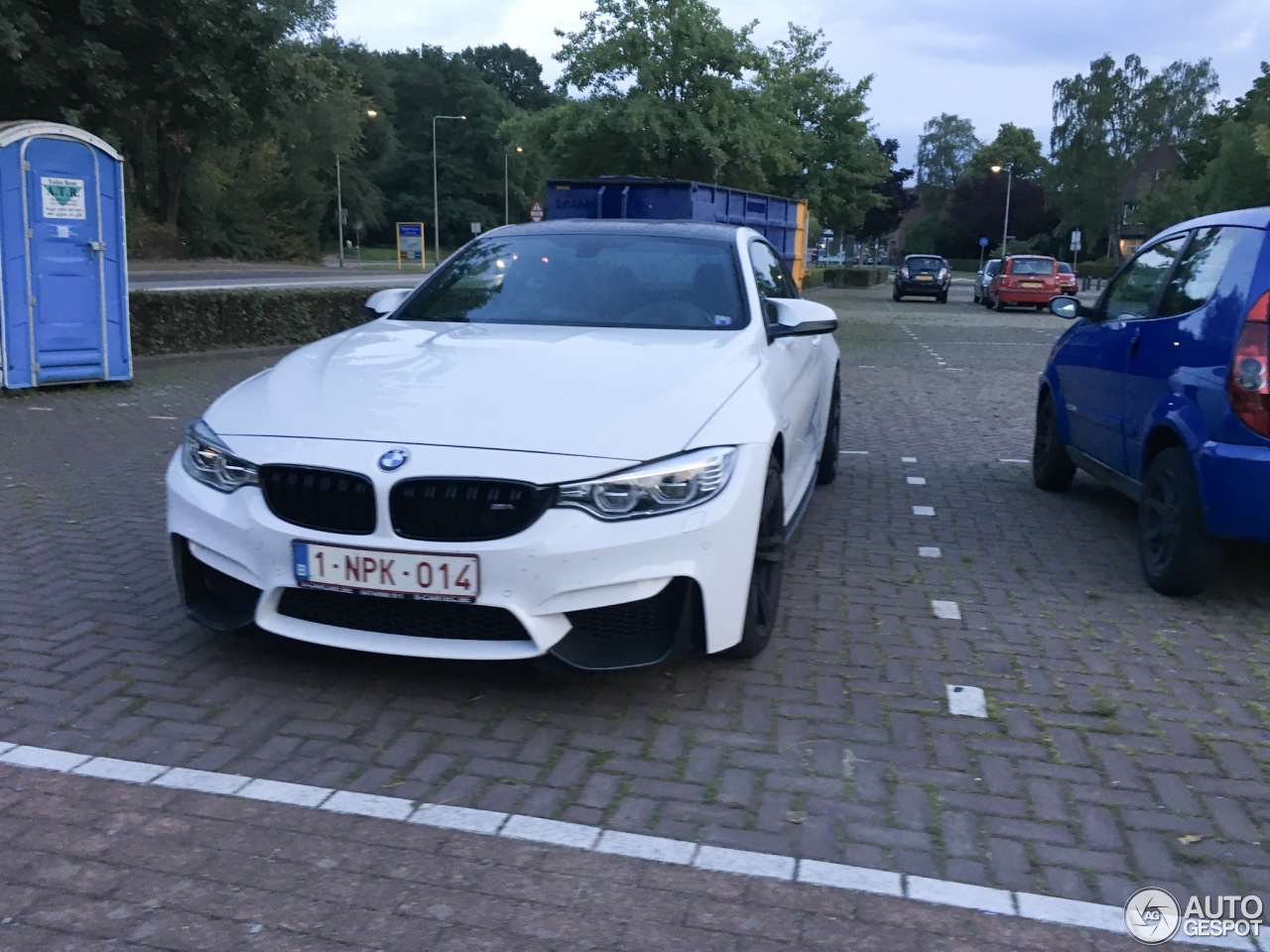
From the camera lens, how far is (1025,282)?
1359 inches

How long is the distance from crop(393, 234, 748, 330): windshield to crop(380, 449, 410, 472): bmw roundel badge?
155 centimetres

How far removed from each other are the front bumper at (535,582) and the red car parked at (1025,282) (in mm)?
32586

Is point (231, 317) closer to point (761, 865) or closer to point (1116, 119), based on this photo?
point (761, 865)

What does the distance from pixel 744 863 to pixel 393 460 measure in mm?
1582

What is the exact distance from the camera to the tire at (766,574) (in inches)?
167

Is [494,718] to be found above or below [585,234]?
below

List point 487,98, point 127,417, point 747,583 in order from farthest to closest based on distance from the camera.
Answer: point 487,98, point 127,417, point 747,583

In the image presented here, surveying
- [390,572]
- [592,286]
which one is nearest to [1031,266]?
[592,286]

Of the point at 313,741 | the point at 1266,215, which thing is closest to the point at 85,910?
the point at 313,741

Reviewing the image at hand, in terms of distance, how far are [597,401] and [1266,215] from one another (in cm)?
305

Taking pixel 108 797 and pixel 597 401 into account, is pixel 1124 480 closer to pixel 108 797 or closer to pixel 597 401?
pixel 597 401

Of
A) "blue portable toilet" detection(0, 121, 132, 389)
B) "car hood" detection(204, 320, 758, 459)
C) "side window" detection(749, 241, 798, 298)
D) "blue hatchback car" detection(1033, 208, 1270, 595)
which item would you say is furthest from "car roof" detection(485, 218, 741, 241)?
"blue portable toilet" detection(0, 121, 132, 389)

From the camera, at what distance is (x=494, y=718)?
152 inches

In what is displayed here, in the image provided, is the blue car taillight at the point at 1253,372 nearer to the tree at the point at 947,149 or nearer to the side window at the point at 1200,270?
the side window at the point at 1200,270
